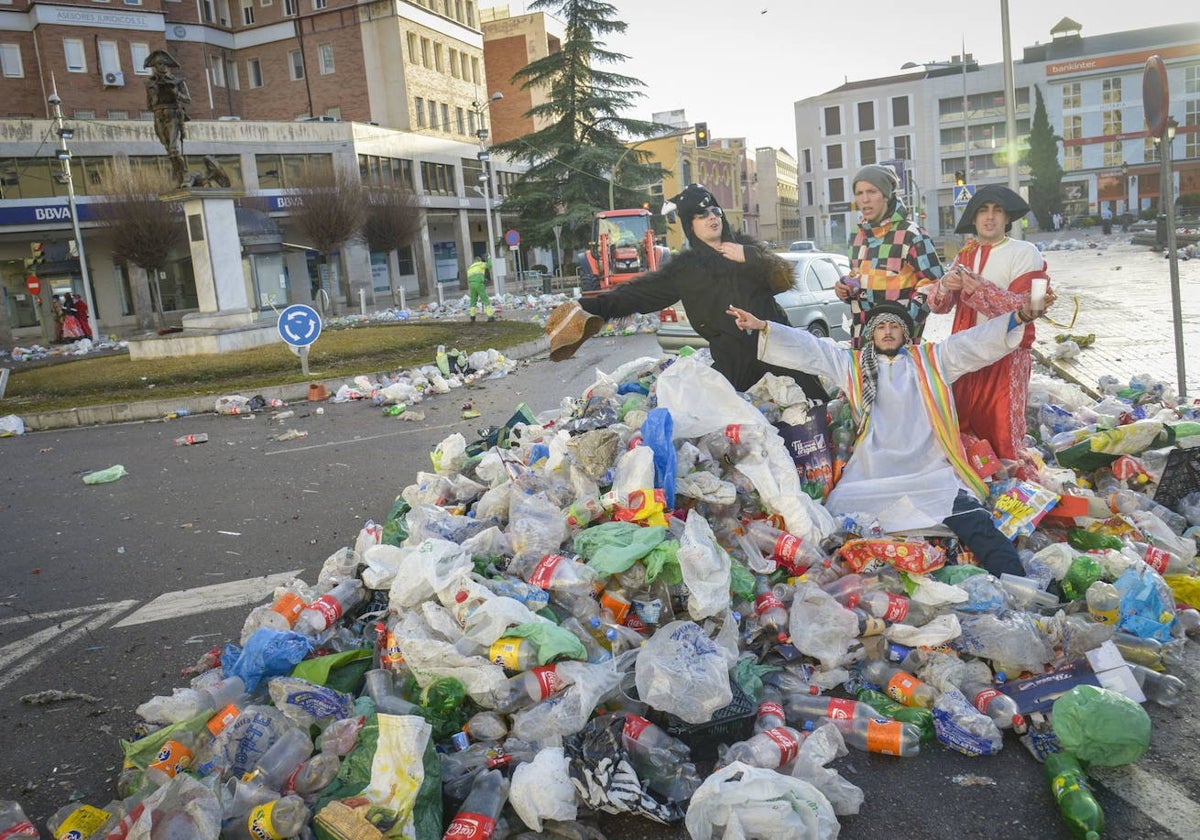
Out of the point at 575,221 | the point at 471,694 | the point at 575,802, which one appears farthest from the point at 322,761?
the point at 575,221

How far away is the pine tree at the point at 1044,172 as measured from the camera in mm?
62281

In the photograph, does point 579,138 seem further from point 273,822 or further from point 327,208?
point 273,822

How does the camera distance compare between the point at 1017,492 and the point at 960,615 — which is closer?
the point at 960,615

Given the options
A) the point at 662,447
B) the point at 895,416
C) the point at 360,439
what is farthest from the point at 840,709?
the point at 360,439

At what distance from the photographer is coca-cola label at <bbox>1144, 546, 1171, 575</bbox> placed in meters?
4.25

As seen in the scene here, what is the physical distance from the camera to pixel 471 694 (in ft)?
11.0

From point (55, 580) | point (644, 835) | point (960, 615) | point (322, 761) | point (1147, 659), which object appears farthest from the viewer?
point (55, 580)

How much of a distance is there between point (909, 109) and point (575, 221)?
44.8m

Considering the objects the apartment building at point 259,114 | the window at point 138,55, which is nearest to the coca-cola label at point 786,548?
the apartment building at point 259,114

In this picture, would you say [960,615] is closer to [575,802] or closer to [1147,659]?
[1147,659]

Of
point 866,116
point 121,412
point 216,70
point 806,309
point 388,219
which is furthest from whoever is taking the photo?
point 866,116

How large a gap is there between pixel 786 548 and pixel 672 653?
1.09m

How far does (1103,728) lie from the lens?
292 cm

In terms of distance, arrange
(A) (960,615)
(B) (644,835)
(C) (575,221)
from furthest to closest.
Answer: (C) (575,221) < (A) (960,615) < (B) (644,835)
